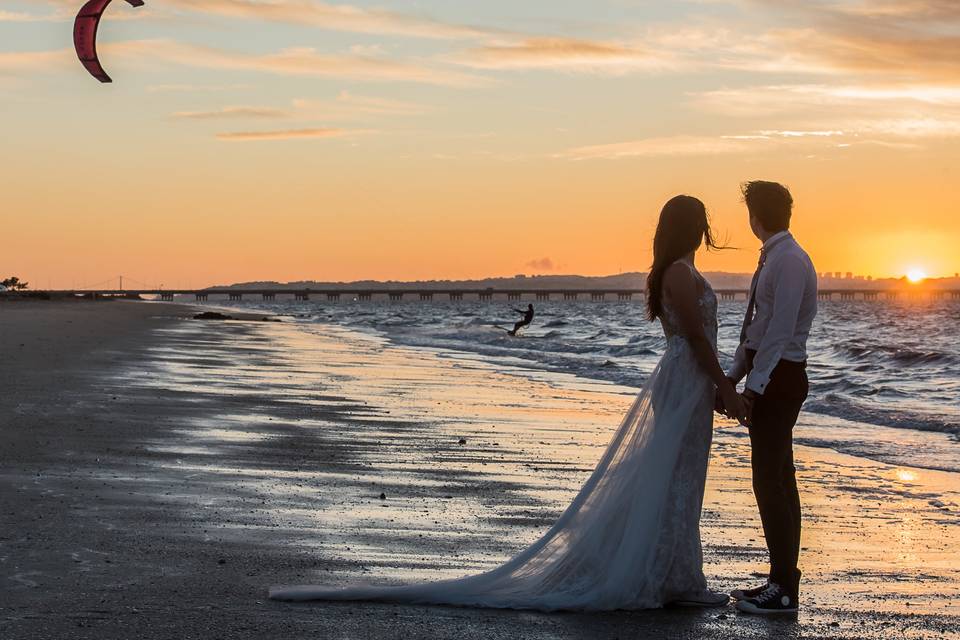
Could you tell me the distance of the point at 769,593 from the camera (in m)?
4.77

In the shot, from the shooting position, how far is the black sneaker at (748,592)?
481 centimetres

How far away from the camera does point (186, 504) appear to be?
21.3 ft

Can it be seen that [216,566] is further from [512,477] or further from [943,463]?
[943,463]

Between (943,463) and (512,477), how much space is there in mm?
3991

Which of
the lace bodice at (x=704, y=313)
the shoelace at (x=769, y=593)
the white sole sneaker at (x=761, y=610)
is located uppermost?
the lace bodice at (x=704, y=313)

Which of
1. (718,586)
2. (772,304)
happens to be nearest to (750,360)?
(772,304)

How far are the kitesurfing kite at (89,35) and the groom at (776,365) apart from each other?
10547 mm

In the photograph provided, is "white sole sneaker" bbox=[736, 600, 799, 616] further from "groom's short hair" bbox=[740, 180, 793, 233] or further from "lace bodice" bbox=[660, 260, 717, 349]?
"groom's short hair" bbox=[740, 180, 793, 233]

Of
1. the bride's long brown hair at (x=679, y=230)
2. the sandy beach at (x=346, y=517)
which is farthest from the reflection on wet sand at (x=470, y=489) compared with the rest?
the bride's long brown hair at (x=679, y=230)

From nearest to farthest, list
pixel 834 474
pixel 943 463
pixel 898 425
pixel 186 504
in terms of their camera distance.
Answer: pixel 186 504 < pixel 834 474 < pixel 943 463 < pixel 898 425

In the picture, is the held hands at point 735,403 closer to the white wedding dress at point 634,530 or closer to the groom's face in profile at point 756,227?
the white wedding dress at point 634,530

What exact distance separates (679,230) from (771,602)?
1543mm

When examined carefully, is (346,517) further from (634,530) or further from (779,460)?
(779,460)

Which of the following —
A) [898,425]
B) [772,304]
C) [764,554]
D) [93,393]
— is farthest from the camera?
[898,425]
